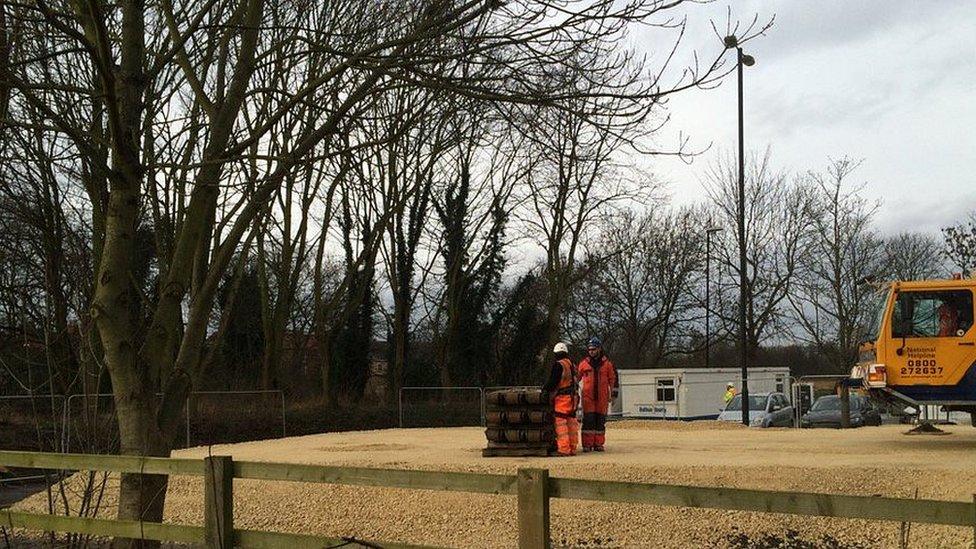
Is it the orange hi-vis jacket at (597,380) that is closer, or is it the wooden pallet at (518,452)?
the wooden pallet at (518,452)

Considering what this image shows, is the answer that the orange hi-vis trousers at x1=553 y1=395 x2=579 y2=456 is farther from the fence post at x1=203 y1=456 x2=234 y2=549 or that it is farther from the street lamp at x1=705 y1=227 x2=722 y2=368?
the street lamp at x1=705 y1=227 x2=722 y2=368

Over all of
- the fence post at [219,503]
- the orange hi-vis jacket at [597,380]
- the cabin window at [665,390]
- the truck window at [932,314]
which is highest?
the truck window at [932,314]

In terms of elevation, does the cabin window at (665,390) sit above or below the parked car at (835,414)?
above

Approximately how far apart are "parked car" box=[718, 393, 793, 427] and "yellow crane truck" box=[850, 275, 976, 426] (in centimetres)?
1349

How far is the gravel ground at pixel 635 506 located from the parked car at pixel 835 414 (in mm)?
11409

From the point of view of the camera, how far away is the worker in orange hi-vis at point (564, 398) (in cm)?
1708

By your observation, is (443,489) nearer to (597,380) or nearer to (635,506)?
(635,506)

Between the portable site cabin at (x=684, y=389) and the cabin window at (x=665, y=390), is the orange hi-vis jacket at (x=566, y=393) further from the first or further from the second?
the cabin window at (x=665, y=390)

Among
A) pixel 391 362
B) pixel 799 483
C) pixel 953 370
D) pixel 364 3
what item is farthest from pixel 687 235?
pixel 364 3

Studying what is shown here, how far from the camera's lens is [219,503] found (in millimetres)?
7812

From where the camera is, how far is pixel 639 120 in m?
8.49

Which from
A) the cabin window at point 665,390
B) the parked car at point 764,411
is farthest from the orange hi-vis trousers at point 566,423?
the cabin window at point 665,390

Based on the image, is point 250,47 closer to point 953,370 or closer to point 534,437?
point 534,437

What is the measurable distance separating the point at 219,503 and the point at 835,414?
26.5m
